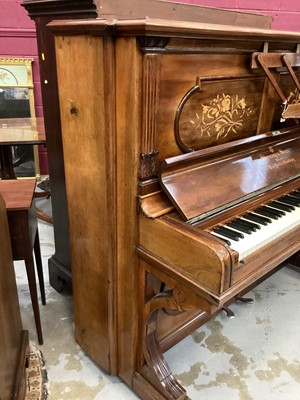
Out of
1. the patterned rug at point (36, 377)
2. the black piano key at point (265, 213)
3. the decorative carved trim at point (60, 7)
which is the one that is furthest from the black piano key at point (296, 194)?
the patterned rug at point (36, 377)

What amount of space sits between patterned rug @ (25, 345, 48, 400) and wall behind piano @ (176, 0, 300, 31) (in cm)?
328

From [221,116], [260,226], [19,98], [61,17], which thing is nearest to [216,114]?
[221,116]

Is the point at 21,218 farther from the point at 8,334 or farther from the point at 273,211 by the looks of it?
the point at 273,211

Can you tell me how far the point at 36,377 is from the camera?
1603 millimetres

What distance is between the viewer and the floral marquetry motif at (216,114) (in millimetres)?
1242

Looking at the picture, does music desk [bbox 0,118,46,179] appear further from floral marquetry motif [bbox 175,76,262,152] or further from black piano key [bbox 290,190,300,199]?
black piano key [bbox 290,190,300,199]

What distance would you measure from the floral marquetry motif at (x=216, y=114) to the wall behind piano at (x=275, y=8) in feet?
8.05

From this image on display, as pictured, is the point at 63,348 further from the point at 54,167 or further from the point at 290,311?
the point at 290,311

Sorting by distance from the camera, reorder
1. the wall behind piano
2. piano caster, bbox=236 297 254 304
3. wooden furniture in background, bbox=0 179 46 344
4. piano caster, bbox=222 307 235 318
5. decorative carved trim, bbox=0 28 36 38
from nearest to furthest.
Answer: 1. wooden furniture in background, bbox=0 179 46 344
2. piano caster, bbox=222 307 235 318
3. piano caster, bbox=236 297 254 304
4. decorative carved trim, bbox=0 28 36 38
5. the wall behind piano

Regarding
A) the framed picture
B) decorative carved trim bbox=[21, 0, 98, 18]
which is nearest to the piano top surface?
decorative carved trim bbox=[21, 0, 98, 18]

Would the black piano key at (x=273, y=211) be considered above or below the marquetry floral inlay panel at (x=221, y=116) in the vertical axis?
below

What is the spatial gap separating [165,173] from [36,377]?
3.65 feet

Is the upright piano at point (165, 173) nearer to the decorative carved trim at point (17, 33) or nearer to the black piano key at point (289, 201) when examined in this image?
the black piano key at point (289, 201)

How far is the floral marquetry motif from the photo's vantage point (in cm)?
124
